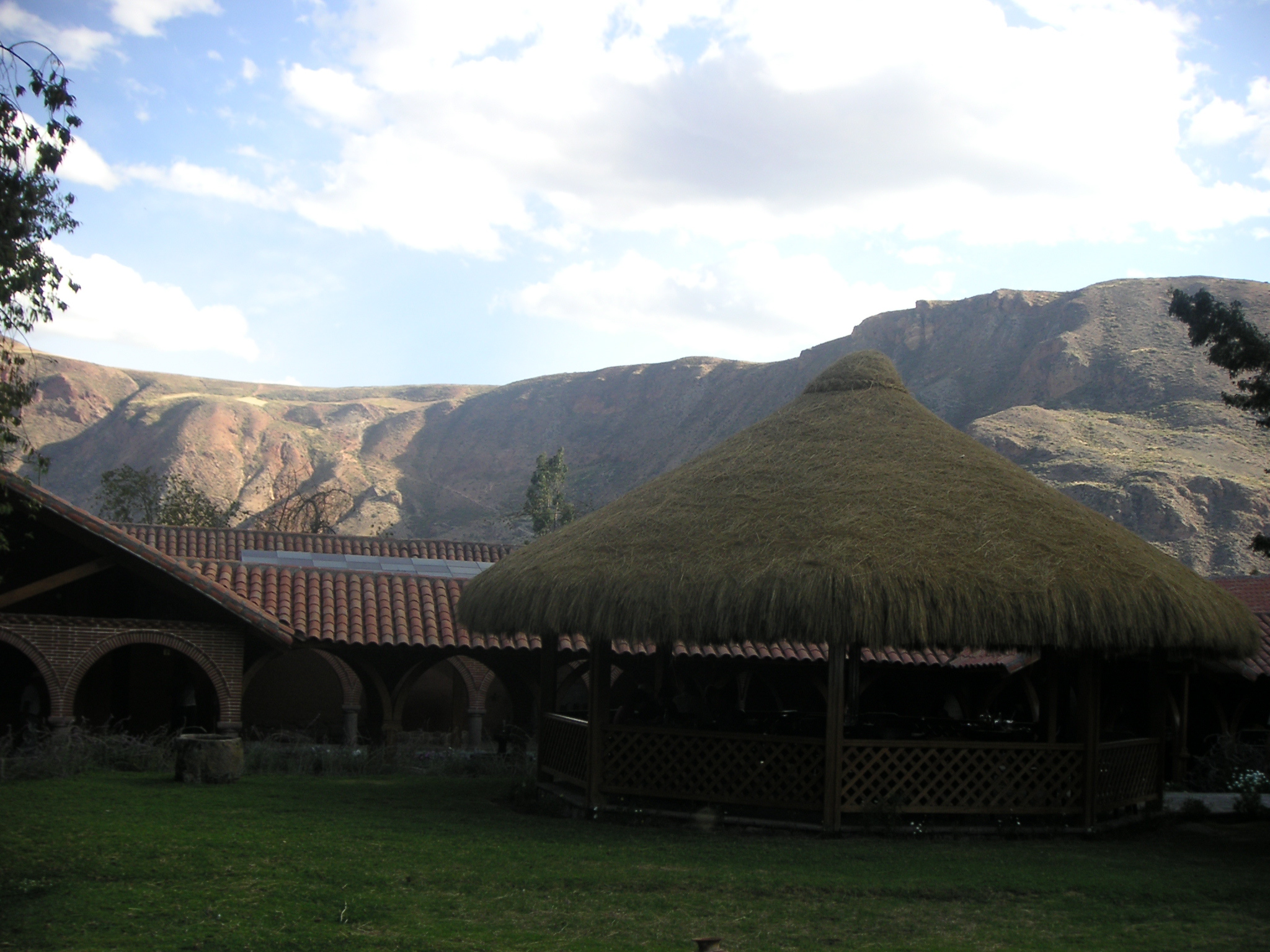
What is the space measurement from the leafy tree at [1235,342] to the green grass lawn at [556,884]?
4.38 m

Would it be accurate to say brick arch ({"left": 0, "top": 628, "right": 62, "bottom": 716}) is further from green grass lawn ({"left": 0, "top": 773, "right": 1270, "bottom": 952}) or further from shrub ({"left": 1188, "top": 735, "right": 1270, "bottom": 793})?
shrub ({"left": 1188, "top": 735, "right": 1270, "bottom": 793})

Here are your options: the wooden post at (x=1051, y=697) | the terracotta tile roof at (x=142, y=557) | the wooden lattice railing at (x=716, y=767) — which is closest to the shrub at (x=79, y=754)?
the terracotta tile roof at (x=142, y=557)

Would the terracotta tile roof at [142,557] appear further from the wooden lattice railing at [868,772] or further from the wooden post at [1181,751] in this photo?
the wooden post at [1181,751]

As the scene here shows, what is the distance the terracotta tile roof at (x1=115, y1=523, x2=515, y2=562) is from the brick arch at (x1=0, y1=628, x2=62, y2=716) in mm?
10403

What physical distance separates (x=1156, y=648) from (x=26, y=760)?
12.5 meters

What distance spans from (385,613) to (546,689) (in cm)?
585

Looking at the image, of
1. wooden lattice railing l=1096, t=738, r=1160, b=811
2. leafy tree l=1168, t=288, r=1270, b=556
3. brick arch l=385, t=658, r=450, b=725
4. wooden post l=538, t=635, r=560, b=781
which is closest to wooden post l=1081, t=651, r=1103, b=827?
wooden lattice railing l=1096, t=738, r=1160, b=811

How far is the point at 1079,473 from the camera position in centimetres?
4653

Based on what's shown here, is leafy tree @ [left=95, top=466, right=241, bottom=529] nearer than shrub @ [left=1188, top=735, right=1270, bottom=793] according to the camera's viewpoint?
No

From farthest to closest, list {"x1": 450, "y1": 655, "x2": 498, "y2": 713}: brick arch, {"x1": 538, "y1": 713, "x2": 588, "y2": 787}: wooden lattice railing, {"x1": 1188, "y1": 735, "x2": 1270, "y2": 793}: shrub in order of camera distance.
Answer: {"x1": 450, "y1": 655, "x2": 498, "y2": 713}: brick arch < {"x1": 1188, "y1": 735, "x2": 1270, "y2": 793}: shrub < {"x1": 538, "y1": 713, "x2": 588, "y2": 787}: wooden lattice railing

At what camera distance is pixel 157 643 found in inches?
628

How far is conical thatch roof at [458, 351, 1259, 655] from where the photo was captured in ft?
31.5

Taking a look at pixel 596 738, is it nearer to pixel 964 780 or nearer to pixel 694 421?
pixel 964 780

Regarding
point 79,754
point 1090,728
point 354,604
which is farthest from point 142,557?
point 1090,728
